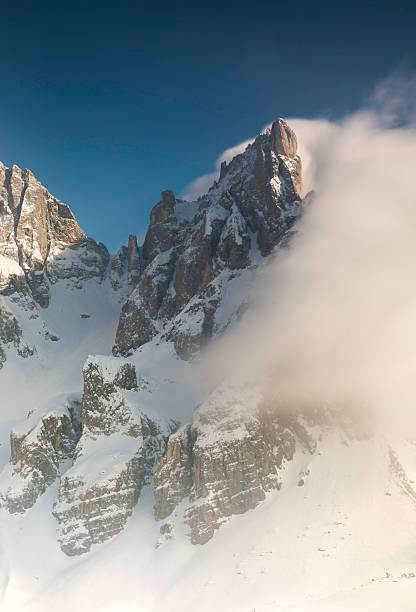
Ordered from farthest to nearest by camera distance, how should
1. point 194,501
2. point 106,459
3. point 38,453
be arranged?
point 38,453, point 106,459, point 194,501

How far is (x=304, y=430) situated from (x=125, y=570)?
4949 cm

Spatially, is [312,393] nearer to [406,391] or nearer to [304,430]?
[304,430]

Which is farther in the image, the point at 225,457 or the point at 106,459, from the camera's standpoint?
the point at 106,459

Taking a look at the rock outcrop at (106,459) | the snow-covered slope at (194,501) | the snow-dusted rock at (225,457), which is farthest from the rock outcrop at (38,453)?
the snow-dusted rock at (225,457)

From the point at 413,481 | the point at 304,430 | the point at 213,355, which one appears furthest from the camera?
the point at 213,355

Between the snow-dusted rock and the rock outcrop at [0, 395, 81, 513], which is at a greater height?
the rock outcrop at [0, 395, 81, 513]

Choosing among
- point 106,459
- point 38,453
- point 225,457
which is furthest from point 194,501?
point 38,453

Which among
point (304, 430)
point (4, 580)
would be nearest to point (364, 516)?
point (304, 430)

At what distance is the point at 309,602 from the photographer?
8325 cm

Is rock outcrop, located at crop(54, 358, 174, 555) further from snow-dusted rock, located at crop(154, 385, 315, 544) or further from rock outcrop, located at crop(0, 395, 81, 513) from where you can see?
rock outcrop, located at crop(0, 395, 81, 513)

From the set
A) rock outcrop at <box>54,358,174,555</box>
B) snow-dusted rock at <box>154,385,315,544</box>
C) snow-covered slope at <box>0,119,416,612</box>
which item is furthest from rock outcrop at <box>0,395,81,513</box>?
snow-dusted rock at <box>154,385,315,544</box>

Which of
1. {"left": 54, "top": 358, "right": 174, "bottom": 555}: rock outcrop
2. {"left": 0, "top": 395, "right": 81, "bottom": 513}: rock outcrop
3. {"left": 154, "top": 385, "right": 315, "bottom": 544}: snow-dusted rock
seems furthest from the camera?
{"left": 0, "top": 395, "right": 81, "bottom": 513}: rock outcrop

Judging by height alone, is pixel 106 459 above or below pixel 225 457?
above

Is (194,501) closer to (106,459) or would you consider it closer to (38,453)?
(106,459)
